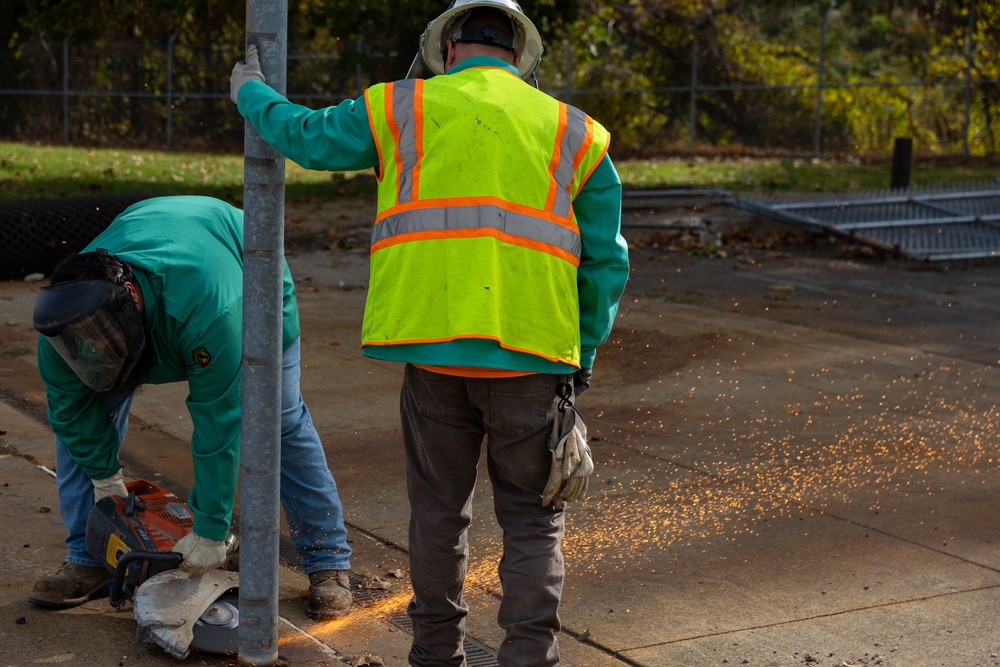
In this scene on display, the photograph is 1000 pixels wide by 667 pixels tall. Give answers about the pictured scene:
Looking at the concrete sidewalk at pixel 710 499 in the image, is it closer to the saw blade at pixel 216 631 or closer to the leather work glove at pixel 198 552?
the saw blade at pixel 216 631

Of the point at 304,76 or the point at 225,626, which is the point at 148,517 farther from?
the point at 304,76

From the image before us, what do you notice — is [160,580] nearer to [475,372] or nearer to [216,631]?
[216,631]

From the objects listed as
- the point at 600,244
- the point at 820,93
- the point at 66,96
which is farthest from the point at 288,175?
the point at 600,244

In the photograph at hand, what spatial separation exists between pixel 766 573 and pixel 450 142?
2153 millimetres

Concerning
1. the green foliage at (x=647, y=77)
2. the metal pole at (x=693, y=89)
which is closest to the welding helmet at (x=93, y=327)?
the green foliage at (x=647, y=77)

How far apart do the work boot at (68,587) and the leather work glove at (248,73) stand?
5.53ft

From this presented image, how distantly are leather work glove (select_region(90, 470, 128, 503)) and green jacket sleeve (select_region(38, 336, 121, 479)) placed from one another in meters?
0.02

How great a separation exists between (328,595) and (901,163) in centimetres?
1256

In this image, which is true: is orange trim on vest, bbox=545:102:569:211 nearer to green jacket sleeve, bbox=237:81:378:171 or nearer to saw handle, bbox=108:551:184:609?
green jacket sleeve, bbox=237:81:378:171

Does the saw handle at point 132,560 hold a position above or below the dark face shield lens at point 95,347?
below

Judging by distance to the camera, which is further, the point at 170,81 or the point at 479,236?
the point at 170,81

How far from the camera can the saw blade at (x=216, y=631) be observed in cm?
347

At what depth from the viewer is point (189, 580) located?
11.4 feet

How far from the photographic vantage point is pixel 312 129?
2.87 m
